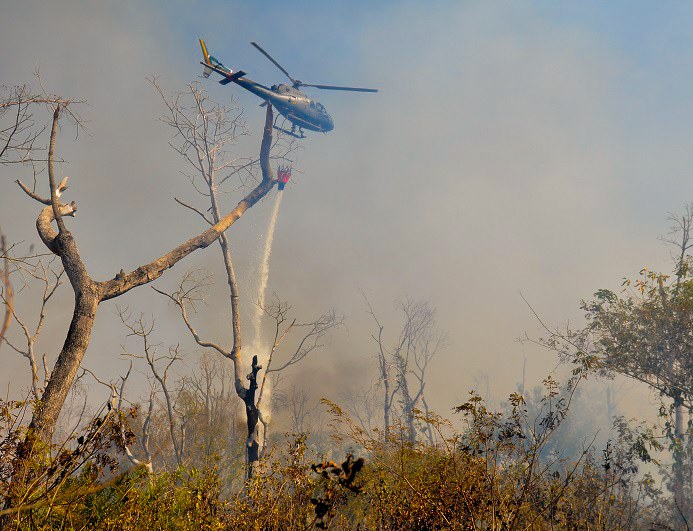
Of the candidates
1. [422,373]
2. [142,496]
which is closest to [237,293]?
[142,496]

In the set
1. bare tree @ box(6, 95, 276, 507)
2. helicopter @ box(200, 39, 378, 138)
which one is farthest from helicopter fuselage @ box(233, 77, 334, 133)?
bare tree @ box(6, 95, 276, 507)

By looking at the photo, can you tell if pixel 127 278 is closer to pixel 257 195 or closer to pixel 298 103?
pixel 257 195

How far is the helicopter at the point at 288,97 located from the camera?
19.3m

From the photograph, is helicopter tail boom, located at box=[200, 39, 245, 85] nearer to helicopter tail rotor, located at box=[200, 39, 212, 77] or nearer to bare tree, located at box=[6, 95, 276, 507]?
helicopter tail rotor, located at box=[200, 39, 212, 77]

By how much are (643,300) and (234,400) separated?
25.5 metres

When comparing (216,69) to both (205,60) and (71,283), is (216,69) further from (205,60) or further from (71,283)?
(71,283)

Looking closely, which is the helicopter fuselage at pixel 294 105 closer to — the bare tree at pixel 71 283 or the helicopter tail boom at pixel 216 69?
the helicopter tail boom at pixel 216 69

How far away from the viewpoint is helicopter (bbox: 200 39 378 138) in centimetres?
1934

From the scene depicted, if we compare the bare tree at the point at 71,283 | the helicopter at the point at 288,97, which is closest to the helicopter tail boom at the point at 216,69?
the helicopter at the point at 288,97

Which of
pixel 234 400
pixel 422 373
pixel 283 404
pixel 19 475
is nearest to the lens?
pixel 19 475

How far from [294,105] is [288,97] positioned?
51 centimetres

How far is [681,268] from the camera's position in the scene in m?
16.1

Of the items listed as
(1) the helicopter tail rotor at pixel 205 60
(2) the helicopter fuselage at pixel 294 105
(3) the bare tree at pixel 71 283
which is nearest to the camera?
(3) the bare tree at pixel 71 283

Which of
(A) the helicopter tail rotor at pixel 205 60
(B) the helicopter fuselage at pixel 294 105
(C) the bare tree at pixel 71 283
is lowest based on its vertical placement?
(C) the bare tree at pixel 71 283
